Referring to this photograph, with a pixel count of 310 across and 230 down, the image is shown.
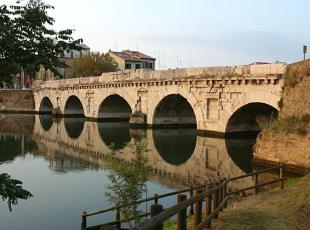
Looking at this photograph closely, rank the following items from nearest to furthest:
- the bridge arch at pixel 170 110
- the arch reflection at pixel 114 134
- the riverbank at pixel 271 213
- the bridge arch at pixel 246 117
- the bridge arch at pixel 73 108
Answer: the riverbank at pixel 271 213, the bridge arch at pixel 246 117, the arch reflection at pixel 114 134, the bridge arch at pixel 170 110, the bridge arch at pixel 73 108

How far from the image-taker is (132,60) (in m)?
91.3

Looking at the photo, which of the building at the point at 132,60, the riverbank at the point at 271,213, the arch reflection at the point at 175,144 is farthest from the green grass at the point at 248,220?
the building at the point at 132,60

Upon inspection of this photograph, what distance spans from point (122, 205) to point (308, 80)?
14.2 meters

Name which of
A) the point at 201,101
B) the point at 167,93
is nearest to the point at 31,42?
the point at 201,101

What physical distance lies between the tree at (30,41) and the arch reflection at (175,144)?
787 inches

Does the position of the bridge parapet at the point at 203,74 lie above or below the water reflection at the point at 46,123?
above

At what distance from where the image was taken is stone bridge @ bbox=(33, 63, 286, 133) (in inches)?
1133

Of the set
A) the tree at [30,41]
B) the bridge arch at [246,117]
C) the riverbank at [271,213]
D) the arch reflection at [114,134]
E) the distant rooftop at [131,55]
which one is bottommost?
the arch reflection at [114,134]

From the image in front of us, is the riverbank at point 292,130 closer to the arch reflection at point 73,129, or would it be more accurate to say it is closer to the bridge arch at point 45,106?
the arch reflection at point 73,129

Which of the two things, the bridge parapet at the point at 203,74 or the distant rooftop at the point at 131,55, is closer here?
the bridge parapet at the point at 203,74

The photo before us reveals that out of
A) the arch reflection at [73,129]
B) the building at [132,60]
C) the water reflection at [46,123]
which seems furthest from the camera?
the building at [132,60]

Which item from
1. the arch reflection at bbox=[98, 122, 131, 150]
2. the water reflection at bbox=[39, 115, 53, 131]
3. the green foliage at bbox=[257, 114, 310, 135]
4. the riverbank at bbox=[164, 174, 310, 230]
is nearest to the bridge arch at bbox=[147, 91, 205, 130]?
the arch reflection at bbox=[98, 122, 131, 150]

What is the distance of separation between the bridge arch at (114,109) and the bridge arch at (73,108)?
9425 millimetres

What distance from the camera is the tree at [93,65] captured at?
82.0 metres
